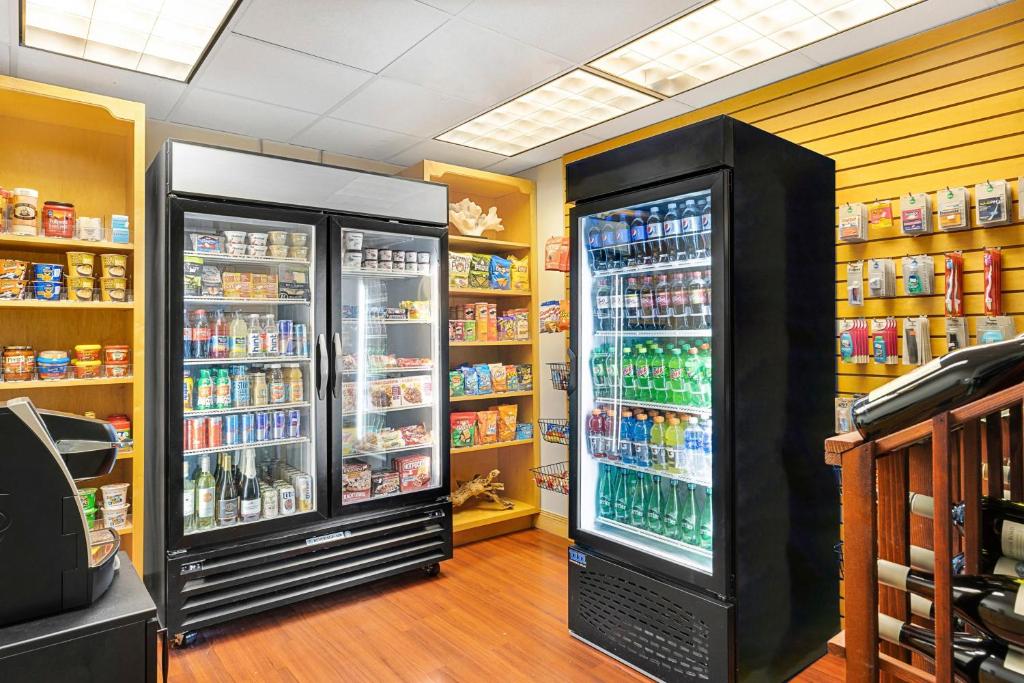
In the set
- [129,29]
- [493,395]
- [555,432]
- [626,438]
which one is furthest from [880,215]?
[129,29]

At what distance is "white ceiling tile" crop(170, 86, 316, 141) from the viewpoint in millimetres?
3500

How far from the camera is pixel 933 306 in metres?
2.81

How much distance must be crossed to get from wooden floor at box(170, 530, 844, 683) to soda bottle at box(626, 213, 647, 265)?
193cm

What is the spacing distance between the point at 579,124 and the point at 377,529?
9.46 ft

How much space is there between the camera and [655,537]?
2.97 metres

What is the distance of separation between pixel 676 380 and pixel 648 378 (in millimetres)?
149

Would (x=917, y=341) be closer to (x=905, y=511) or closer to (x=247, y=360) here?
(x=905, y=511)

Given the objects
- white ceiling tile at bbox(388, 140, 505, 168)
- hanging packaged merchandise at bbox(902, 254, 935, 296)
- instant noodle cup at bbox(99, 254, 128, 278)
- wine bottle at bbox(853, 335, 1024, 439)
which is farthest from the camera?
white ceiling tile at bbox(388, 140, 505, 168)

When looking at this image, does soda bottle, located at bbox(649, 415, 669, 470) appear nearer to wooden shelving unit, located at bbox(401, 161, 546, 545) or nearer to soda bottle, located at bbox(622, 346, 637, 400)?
soda bottle, located at bbox(622, 346, 637, 400)

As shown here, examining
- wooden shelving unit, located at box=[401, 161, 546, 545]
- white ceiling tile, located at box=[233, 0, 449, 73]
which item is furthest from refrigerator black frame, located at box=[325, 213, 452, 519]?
white ceiling tile, located at box=[233, 0, 449, 73]

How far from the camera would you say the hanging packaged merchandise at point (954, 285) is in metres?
2.68

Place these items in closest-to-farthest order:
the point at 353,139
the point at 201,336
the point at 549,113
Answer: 1. the point at 201,336
2. the point at 549,113
3. the point at 353,139

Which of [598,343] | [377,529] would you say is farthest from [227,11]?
[377,529]

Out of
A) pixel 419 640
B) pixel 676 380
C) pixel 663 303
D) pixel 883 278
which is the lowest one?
pixel 419 640
